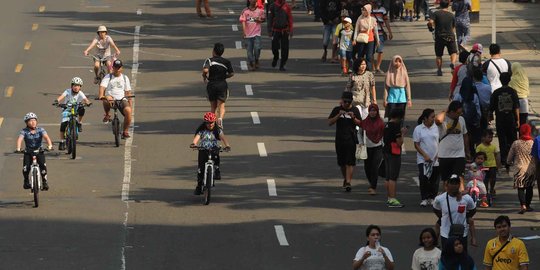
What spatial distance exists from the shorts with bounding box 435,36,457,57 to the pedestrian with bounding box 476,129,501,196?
33.9 feet

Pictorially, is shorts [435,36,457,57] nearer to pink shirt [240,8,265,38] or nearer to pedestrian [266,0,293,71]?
pedestrian [266,0,293,71]

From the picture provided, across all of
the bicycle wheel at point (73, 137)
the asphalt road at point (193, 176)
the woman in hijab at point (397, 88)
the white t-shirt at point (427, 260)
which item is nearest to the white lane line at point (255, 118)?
the asphalt road at point (193, 176)

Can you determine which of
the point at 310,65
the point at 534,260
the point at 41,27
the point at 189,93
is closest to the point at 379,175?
the point at 534,260

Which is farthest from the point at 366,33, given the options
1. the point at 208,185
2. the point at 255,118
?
the point at 208,185

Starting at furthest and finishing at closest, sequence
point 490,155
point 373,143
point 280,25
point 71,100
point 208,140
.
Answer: point 280,25, point 71,100, point 373,143, point 208,140, point 490,155

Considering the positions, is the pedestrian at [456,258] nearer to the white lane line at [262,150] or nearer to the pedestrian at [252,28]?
the white lane line at [262,150]

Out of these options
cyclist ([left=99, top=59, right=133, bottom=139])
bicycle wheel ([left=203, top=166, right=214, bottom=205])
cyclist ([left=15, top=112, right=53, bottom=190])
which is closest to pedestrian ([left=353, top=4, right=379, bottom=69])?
cyclist ([left=99, top=59, right=133, bottom=139])

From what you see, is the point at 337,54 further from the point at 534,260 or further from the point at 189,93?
the point at 534,260

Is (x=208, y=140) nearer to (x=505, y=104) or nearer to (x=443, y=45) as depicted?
(x=505, y=104)

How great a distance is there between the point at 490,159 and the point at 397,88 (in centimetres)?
448

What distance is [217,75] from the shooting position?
31.8m

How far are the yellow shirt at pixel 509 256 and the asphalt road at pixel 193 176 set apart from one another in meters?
3.28

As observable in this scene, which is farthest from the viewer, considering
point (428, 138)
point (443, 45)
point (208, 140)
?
point (443, 45)

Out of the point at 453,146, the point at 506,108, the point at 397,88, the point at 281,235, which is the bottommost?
the point at 281,235
